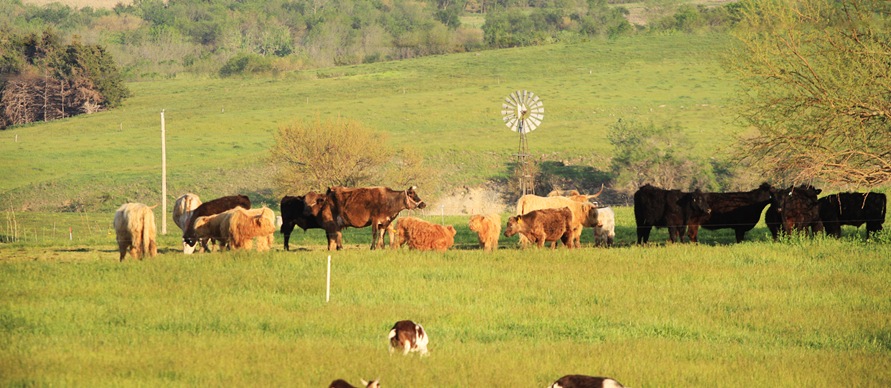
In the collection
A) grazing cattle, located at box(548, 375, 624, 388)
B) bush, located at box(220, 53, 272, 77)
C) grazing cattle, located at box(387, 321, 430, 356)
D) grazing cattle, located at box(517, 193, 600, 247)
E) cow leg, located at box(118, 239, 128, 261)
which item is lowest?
grazing cattle, located at box(548, 375, 624, 388)

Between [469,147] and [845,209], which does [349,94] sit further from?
[845,209]

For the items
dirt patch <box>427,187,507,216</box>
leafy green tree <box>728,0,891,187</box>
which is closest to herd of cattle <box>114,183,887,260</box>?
leafy green tree <box>728,0,891,187</box>

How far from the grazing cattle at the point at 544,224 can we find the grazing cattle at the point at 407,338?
1451 cm

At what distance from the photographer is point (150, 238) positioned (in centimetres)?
3041

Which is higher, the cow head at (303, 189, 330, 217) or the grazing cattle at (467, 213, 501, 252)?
the cow head at (303, 189, 330, 217)

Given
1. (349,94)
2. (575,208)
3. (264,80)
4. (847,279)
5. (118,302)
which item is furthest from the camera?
(264,80)

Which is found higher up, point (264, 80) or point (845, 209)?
point (264, 80)

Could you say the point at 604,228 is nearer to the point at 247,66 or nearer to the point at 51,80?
the point at 51,80

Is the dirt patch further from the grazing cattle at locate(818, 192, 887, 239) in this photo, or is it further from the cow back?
the grazing cattle at locate(818, 192, 887, 239)

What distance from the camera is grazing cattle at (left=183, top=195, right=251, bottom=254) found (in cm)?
3259

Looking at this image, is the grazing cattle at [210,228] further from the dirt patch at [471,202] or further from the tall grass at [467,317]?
the dirt patch at [471,202]

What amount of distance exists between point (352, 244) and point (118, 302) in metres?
15.3

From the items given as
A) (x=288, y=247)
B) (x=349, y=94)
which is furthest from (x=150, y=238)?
(x=349, y=94)

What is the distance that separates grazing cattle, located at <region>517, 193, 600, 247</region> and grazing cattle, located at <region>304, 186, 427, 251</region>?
3528 mm
